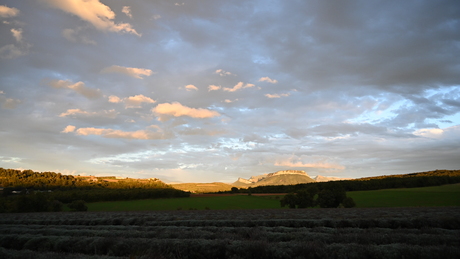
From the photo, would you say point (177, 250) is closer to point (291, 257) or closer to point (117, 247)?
point (117, 247)

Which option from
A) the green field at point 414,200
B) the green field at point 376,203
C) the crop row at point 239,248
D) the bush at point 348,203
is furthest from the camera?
the green field at point 376,203

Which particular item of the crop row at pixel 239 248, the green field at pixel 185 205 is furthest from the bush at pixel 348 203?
the crop row at pixel 239 248

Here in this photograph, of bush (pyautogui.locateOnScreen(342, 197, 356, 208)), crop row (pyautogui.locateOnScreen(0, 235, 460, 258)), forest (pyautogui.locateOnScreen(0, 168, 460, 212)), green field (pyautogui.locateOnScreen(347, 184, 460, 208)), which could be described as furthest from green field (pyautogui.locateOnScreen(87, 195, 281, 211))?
crop row (pyautogui.locateOnScreen(0, 235, 460, 258))

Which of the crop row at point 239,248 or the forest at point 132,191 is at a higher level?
the crop row at point 239,248

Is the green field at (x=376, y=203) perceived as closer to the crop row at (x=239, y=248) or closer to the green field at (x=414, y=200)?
the green field at (x=414, y=200)

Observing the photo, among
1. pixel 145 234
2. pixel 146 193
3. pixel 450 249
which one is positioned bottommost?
pixel 146 193

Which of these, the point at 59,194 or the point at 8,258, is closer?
the point at 8,258

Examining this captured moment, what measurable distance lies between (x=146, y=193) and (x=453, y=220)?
106 meters

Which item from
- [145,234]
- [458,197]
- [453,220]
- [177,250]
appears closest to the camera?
[177,250]

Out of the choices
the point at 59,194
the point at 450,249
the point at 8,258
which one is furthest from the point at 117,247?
the point at 59,194

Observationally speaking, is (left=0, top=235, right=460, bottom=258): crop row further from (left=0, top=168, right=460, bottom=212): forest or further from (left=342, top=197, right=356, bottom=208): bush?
(left=0, top=168, right=460, bottom=212): forest

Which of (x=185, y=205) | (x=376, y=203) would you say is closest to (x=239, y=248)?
(x=376, y=203)

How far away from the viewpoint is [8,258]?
7711 millimetres

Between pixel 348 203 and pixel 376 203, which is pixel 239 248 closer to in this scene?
pixel 348 203
